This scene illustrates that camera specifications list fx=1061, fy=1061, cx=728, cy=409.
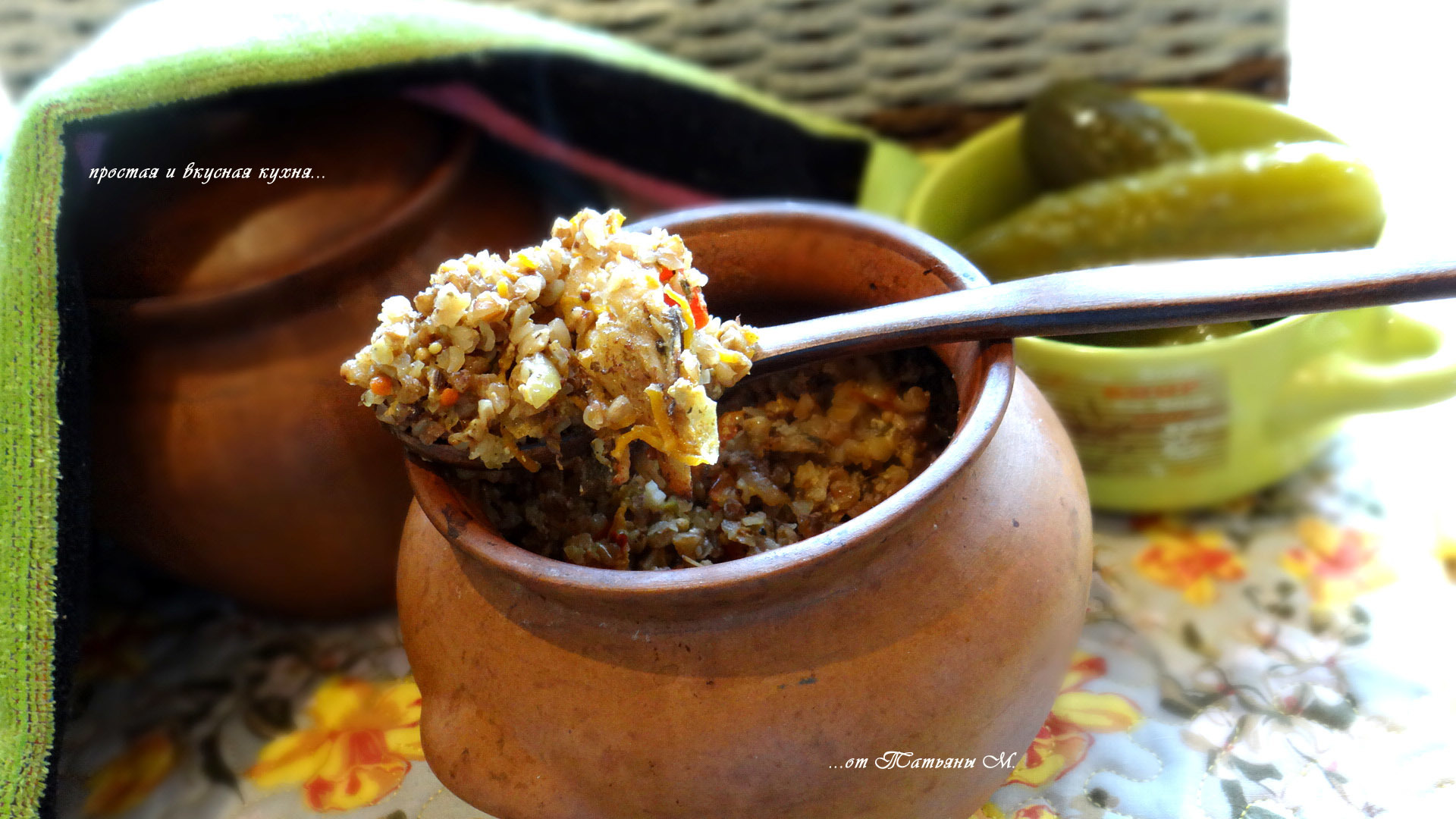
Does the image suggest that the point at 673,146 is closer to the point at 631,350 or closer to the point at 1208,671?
the point at 631,350

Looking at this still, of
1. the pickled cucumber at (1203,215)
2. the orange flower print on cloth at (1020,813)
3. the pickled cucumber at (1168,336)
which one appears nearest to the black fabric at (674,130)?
the pickled cucumber at (1203,215)

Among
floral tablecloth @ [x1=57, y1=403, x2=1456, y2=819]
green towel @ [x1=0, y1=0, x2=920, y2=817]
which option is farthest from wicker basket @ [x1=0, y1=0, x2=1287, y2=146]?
floral tablecloth @ [x1=57, y1=403, x2=1456, y2=819]

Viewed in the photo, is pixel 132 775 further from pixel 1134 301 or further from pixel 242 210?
pixel 1134 301

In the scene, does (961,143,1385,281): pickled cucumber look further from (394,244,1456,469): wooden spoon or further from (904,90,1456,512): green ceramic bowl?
(394,244,1456,469): wooden spoon

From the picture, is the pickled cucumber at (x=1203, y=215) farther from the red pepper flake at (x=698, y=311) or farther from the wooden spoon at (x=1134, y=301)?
the red pepper flake at (x=698, y=311)

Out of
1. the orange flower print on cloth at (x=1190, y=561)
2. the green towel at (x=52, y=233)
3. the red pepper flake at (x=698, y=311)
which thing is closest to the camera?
the red pepper flake at (x=698, y=311)

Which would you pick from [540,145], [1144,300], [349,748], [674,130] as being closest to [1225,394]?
[1144,300]
